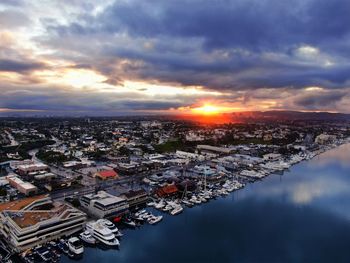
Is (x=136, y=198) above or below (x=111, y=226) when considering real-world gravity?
above

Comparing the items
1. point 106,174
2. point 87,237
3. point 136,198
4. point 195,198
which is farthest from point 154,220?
point 106,174

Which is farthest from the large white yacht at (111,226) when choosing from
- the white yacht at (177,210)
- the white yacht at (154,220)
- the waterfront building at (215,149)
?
the waterfront building at (215,149)

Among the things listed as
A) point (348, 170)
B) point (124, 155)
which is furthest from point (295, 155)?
point (124, 155)

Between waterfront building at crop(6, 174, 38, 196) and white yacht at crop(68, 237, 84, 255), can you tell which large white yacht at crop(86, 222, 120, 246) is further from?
waterfront building at crop(6, 174, 38, 196)

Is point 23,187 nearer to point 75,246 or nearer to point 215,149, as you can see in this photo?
point 75,246

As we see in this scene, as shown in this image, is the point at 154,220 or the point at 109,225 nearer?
the point at 109,225
